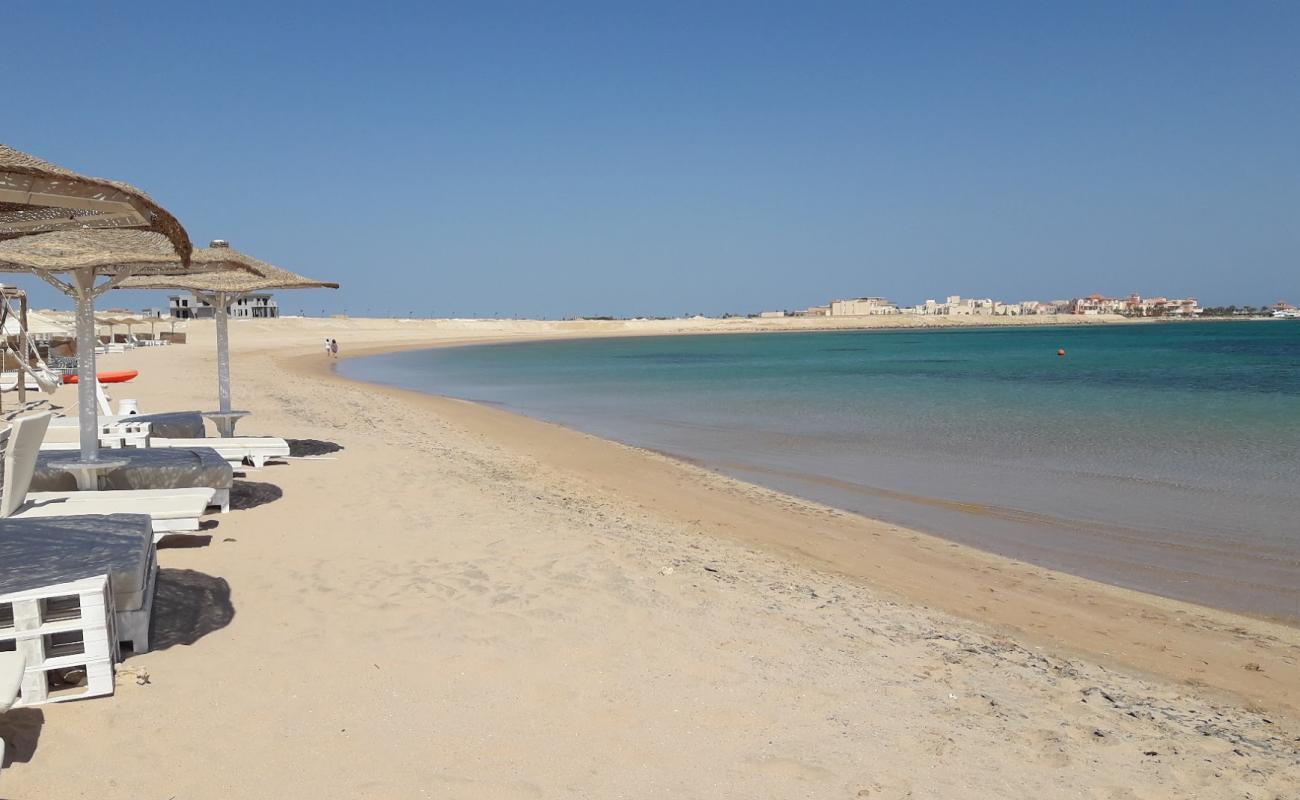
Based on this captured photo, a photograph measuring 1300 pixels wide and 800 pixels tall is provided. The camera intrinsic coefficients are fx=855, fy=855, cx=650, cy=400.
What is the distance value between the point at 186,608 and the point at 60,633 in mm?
995

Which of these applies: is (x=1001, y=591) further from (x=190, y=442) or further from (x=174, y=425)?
(x=174, y=425)

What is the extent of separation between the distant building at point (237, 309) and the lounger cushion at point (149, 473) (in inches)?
3170

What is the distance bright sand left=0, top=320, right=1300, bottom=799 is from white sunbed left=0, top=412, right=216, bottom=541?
0.33m

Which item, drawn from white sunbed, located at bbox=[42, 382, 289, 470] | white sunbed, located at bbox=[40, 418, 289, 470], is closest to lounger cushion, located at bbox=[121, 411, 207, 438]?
white sunbed, located at bbox=[42, 382, 289, 470]

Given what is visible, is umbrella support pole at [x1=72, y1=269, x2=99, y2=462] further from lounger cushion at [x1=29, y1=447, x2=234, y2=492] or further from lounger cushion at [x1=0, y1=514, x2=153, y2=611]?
lounger cushion at [x1=0, y1=514, x2=153, y2=611]

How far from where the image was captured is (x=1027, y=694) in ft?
13.3

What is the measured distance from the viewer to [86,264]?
610cm

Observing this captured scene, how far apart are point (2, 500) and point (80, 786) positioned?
2.65m

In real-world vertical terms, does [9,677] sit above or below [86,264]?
below

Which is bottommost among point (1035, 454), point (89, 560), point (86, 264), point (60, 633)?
point (1035, 454)

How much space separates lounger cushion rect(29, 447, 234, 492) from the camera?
240 inches

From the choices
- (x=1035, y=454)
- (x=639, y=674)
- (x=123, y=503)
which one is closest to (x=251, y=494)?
(x=123, y=503)

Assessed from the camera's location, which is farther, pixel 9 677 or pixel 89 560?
pixel 89 560

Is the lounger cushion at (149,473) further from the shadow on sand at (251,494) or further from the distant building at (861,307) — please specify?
the distant building at (861,307)
